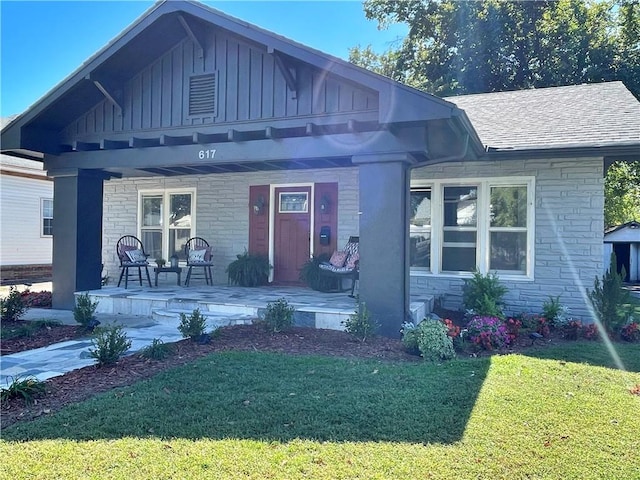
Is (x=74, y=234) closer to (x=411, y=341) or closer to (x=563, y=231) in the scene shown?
(x=411, y=341)

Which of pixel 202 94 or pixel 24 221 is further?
pixel 24 221

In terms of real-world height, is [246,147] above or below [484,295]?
above

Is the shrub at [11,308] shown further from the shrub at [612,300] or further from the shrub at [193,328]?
the shrub at [612,300]

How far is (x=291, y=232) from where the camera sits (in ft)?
30.4

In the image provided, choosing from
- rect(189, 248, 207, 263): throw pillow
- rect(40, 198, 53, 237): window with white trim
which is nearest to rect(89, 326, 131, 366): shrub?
rect(189, 248, 207, 263): throw pillow

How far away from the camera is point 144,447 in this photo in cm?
282

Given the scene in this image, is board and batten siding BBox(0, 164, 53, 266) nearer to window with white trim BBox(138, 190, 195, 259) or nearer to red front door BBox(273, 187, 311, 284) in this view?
window with white trim BBox(138, 190, 195, 259)

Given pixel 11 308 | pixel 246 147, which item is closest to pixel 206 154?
pixel 246 147

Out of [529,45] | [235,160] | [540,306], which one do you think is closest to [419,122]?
[235,160]

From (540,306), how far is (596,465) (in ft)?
15.8

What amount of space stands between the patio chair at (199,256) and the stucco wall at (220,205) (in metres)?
0.22

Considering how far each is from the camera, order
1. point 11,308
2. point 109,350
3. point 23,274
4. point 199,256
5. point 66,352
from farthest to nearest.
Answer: point 23,274
point 199,256
point 11,308
point 66,352
point 109,350

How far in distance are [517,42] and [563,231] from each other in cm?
1438

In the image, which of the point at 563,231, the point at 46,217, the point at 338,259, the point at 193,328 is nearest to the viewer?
the point at 193,328
